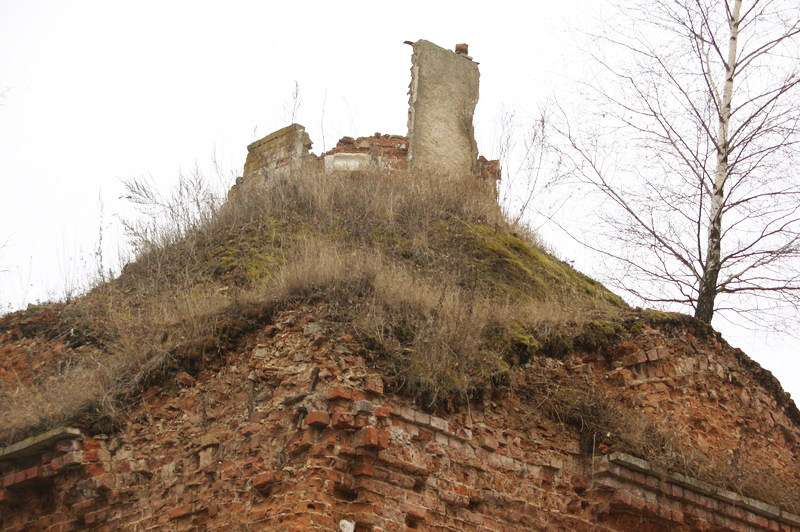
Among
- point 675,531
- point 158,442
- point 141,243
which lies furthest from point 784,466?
point 141,243

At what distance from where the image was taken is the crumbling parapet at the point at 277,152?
1295 cm

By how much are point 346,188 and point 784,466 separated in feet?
18.0

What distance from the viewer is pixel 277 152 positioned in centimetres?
1330

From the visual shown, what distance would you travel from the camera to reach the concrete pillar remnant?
13.5 metres

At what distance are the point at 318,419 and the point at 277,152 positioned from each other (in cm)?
729

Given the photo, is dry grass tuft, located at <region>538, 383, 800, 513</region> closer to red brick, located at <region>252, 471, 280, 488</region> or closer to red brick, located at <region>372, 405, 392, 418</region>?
red brick, located at <region>372, 405, 392, 418</region>

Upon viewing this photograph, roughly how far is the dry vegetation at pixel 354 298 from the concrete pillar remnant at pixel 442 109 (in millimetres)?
1525

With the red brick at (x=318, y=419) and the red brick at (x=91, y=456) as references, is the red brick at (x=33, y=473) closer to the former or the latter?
the red brick at (x=91, y=456)

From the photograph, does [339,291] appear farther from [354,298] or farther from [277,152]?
[277,152]

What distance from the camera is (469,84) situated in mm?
14312

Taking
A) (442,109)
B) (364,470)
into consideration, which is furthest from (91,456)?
A: (442,109)

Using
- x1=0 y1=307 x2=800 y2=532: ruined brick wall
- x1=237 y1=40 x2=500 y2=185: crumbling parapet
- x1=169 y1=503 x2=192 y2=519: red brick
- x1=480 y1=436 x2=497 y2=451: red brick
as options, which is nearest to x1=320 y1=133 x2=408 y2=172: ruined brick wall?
x1=237 y1=40 x2=500 y2=185: crumbling parapet

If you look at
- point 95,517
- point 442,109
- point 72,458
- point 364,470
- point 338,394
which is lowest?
point 95,517

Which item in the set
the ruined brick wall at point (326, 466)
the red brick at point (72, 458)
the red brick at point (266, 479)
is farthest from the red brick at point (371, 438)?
the red brick at point (72, 458)
